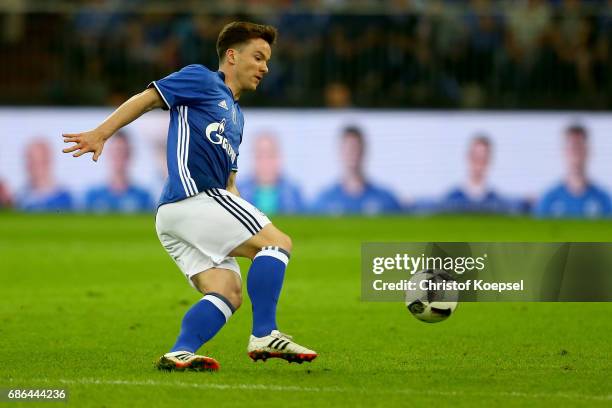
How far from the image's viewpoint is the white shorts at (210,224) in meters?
7.22

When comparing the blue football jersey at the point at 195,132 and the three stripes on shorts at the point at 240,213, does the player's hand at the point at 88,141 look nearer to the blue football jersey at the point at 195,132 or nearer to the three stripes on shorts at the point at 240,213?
the blue football jersey at the point at 195,132

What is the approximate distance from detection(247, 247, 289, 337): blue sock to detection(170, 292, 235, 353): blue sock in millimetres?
245

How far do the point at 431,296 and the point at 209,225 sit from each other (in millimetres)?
2421

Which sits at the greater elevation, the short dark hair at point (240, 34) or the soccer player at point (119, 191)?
the short dark hair at point (240, 34)

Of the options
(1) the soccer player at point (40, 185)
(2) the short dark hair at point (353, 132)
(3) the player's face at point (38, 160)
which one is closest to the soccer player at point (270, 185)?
(2) the short dark hair at point (353, 132)

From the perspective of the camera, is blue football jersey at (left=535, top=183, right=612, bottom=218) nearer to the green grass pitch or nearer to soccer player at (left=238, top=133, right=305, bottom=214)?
soccer player at (left=238, top=133, right=305, bottom=214)

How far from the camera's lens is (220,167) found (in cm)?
746

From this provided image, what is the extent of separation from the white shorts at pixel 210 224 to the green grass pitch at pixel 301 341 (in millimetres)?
741

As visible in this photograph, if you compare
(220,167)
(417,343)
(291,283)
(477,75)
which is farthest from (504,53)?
(220,167)

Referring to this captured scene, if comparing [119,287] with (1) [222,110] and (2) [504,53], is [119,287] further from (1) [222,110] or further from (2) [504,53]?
(2) [504,53]

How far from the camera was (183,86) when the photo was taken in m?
7.30

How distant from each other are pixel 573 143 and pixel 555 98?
3.92 ft

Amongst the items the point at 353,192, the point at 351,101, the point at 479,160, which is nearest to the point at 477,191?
the point at 479,160

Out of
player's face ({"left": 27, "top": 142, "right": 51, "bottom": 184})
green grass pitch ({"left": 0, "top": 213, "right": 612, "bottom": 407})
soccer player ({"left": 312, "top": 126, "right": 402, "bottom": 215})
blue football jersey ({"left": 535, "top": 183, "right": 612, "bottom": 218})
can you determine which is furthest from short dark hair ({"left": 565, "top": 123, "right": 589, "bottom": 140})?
player's face ({"left": 27, "top": 142, "right": 51, "bottom": 184})
